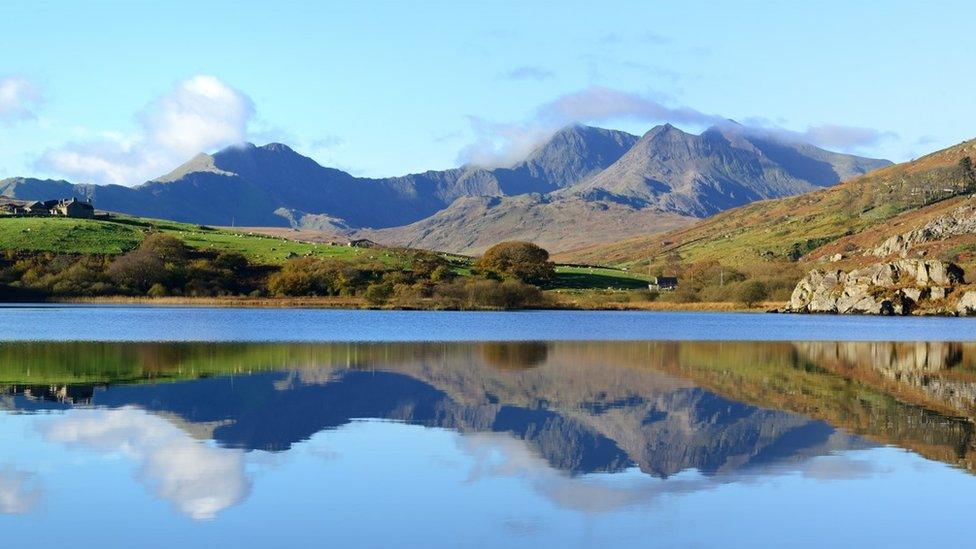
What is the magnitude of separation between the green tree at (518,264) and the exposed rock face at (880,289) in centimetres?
3674

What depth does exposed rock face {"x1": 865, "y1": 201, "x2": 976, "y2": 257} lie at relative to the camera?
169250 mm

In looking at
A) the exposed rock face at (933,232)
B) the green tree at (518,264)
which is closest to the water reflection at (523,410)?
the green tree at (518,264)

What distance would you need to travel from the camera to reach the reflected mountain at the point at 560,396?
2367cm

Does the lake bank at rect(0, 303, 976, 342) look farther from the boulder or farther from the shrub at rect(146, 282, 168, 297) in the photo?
the shrub at rect(146, 282, 168, 297)

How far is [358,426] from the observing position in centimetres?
2577

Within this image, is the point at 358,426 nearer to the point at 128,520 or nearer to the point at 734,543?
the point at 128,520

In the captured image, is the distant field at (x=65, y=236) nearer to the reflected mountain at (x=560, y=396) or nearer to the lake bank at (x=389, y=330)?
the lake bank at (x=389, y=330)

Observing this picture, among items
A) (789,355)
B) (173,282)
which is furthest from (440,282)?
(789,355)

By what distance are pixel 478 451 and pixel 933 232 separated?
166 meters

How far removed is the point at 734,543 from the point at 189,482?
9466 mm

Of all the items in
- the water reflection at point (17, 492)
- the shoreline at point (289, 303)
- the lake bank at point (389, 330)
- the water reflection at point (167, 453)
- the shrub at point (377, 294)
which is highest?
the shrub at point (377, 294)

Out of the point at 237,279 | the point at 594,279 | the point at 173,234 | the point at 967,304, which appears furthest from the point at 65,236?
the point at 967,304

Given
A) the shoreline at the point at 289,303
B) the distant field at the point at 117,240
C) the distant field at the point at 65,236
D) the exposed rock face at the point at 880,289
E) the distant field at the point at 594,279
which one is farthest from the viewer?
the distant field at the point at 594,279

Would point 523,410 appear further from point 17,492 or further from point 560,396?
point 17,492
